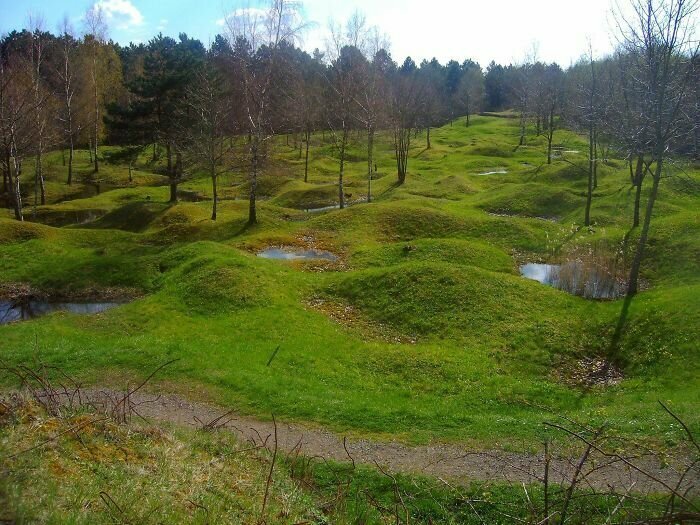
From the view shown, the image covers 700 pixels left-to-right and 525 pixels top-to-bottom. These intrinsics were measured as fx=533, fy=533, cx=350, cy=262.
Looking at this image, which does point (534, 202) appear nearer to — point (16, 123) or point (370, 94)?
point (370, 94)

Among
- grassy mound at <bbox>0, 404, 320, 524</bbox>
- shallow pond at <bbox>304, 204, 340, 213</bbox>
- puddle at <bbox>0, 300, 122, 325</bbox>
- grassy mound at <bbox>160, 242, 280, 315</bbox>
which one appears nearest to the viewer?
grassy mound at <bbox>0, 404, 320, 524</bbox>

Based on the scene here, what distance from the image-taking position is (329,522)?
8.38 meters

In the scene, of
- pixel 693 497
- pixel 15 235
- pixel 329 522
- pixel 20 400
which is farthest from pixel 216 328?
pixel 15 235

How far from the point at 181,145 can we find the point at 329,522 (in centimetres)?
4710

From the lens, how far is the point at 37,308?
29078 millimetres

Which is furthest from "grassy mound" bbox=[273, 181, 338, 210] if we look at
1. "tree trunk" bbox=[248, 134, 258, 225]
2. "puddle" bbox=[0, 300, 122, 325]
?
"puddle" bbox=[0, 300, 122, 325]

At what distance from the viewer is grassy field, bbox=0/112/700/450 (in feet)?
56.9

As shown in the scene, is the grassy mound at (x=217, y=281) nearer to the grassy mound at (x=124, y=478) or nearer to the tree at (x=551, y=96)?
the grassy mound at (x=124, y=478)

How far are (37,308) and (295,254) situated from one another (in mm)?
15308

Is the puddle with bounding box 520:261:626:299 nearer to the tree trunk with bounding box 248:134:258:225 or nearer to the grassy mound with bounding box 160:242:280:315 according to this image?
the grassy mound with bounding box 160:242:280:315

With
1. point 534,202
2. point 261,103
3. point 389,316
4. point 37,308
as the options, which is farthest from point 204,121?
point 534,202

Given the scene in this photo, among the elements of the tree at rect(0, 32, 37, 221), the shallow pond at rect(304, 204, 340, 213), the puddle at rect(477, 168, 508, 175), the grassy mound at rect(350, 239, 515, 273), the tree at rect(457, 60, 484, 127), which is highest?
the tree at rect(457, 60, 484, 127)

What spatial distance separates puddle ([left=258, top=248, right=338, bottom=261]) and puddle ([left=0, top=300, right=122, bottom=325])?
10184 mm

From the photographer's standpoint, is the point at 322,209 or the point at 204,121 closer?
the point at 204,121
